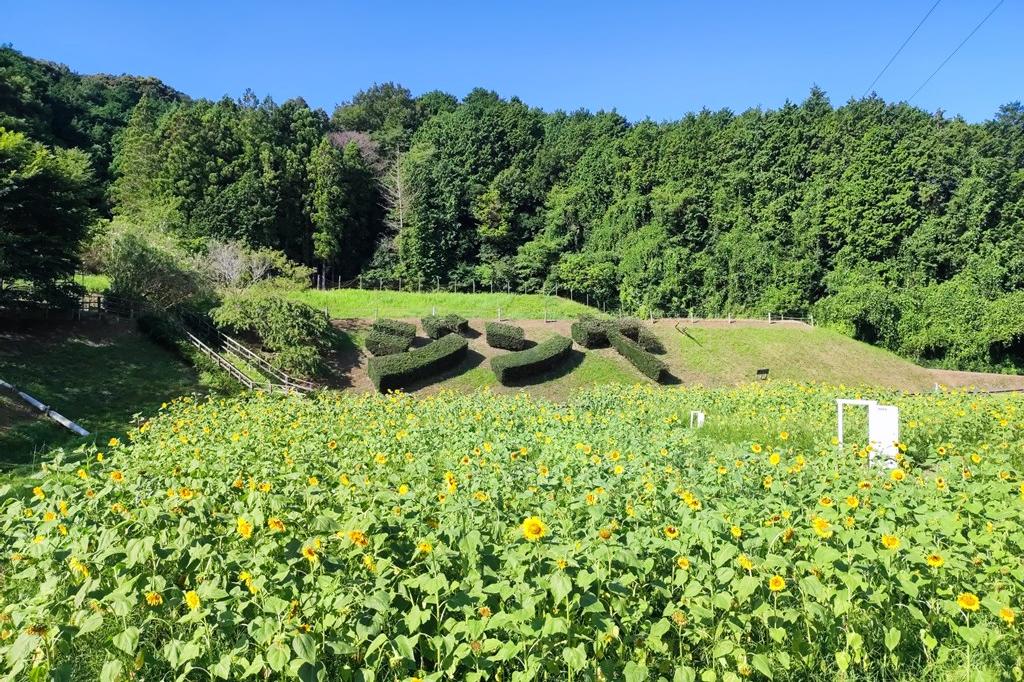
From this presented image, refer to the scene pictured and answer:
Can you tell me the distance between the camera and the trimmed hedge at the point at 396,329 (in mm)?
23078

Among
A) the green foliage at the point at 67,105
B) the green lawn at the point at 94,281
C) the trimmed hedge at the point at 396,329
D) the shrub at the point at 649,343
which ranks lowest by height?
the shrub at the point at 649,343

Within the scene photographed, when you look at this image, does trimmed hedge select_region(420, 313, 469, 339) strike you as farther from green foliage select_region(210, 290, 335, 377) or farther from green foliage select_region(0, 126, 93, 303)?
green foliage select_region(0, 126, 93, 303)

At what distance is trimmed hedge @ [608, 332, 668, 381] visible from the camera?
867 inches

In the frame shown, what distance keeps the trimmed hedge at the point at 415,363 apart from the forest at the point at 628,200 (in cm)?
1563

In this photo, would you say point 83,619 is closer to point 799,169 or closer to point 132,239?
point 132,239

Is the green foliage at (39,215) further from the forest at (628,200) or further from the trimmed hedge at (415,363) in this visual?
the forest at (628,200)

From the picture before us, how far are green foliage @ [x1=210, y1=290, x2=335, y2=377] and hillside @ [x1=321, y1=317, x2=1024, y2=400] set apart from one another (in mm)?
1281

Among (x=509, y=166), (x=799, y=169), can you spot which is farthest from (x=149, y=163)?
(x=799, y=169)

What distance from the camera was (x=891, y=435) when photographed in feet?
22.0

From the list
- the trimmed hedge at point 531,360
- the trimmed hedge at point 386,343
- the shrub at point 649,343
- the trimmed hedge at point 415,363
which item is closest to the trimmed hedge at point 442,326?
the trimmed hedge at point 386,343

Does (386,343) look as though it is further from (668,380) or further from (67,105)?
(67,105)

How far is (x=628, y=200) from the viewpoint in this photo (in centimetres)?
4669

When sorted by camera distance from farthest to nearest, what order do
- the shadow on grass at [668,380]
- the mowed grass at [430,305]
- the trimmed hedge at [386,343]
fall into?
the mowed grass at [430,305] → the trimmed hedge at [386,343] → the shadow on grass at [668,380]

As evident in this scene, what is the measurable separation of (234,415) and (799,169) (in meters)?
45.3
